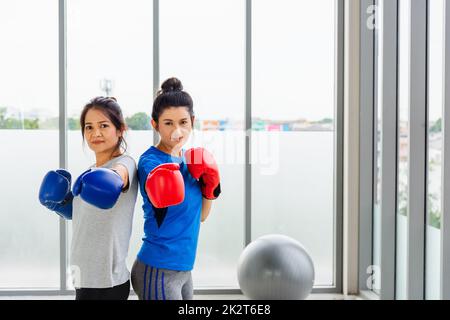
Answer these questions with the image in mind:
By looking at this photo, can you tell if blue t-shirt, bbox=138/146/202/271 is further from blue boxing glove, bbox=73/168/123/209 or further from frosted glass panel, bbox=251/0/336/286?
frosted glass panel, bbox=251/0/336/286

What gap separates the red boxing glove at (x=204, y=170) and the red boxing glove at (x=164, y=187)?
0.43 feet

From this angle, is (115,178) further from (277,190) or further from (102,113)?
(277,190)

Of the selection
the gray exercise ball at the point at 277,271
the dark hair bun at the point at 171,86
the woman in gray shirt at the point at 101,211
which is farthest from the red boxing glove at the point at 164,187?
the gray exercise ball at the point at 277,271

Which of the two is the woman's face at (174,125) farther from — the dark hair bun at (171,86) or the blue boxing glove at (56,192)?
the blue boxing glove at (56,192)

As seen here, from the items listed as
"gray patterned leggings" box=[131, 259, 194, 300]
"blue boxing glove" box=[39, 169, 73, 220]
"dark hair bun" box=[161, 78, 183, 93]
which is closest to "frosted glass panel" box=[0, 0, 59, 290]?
"blue boxing glove" box=[39, 169, 73, 220]

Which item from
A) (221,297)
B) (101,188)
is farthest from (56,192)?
(221,297)

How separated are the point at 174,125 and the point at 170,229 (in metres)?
0.41

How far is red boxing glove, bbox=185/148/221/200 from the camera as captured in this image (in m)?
2.08

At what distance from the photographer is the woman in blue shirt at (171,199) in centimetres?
195

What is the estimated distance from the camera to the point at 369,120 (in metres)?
3.23

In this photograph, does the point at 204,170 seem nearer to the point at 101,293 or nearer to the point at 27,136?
the point at 101,293

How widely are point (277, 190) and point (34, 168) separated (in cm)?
148

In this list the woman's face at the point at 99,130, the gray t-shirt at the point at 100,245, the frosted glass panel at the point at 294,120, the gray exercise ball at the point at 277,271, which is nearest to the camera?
the gray t-shirt at the point at 100,245

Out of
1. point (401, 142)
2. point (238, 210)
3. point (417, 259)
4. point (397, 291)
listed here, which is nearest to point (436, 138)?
point (401, 142)
